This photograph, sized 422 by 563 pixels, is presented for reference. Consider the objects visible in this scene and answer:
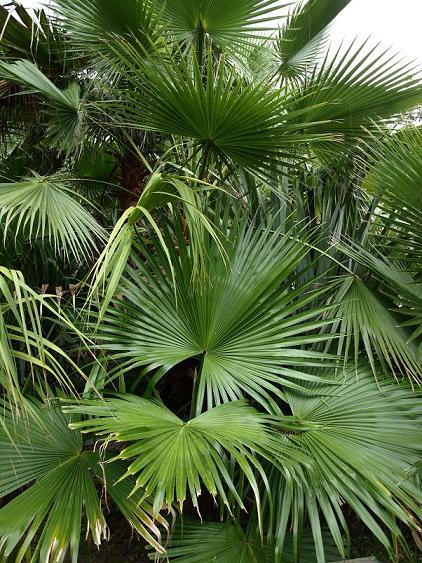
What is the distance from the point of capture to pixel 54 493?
1.35m

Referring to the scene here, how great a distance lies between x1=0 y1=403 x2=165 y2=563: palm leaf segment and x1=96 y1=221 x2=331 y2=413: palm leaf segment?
34 centimetres

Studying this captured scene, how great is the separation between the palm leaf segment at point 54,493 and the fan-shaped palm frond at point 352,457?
1.45 ft

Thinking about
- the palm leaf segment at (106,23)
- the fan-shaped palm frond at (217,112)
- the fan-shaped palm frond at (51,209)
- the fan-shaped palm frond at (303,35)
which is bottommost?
the fan-shaped palm frond at (51,209)

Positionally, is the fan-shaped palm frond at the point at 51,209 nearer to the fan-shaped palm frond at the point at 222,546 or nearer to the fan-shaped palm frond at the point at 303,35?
the fan-shaped palm frond at the point at 222,546

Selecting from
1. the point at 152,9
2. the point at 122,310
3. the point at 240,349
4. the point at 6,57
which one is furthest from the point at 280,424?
the point at 6,57

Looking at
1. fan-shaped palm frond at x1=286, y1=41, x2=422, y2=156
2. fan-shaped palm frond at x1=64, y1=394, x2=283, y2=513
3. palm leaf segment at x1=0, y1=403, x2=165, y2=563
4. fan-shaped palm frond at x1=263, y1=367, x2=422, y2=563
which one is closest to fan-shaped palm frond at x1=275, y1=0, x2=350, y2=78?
fan-shaped palm frond at x1=286, y1=41, x2=422, y2=156

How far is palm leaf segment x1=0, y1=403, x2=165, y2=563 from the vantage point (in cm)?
124

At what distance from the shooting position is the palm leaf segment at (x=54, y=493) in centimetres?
124

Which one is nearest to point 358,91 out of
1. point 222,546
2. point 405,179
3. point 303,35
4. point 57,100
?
point 405,179

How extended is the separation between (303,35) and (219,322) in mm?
1958

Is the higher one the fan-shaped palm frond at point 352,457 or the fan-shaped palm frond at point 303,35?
the fan-shaped palm frond at point 303,35

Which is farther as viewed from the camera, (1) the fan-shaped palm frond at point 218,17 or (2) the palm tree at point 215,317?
(1) the fan-shaped palm frond at point 218,17

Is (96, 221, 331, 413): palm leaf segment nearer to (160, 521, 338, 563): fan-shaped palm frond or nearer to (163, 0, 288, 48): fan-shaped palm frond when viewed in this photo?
(160, 521, 338, 563): fan-shaped palm frond

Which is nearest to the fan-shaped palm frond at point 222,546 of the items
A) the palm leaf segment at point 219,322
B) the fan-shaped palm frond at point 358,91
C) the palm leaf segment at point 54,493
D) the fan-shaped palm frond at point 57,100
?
the palm leaf segment at point 54,493
